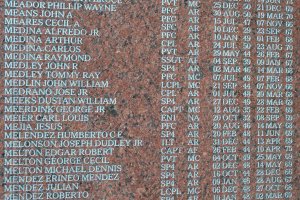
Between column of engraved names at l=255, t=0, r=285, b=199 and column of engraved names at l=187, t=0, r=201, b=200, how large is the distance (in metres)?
0.18

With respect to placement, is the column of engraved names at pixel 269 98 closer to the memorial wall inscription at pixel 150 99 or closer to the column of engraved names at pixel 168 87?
the memorial wall inscription at pixel 150 99

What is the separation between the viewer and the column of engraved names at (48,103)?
1.22 m

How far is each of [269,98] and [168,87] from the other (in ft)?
1.00

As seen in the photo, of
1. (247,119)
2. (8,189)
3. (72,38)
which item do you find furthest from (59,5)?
(247,119)

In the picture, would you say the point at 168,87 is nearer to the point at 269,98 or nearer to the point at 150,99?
the point at 150,99

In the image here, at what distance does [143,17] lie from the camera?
1.30m

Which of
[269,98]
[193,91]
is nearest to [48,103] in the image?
[193,91]

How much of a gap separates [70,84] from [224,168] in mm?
501

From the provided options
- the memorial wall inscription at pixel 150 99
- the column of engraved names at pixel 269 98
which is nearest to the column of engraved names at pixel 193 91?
the memorial wall inscription at pixel 150 99

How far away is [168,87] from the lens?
131 cm

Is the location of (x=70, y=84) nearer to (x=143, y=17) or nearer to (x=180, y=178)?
(x=143, y=17)

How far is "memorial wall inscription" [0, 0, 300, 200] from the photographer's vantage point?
123 cm

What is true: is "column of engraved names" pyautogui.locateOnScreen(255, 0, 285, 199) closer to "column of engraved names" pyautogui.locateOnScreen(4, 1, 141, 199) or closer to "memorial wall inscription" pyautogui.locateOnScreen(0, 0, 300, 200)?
"memorial wall inscription" pyautogui.locateOnScreen(0, 0, 300, 200)

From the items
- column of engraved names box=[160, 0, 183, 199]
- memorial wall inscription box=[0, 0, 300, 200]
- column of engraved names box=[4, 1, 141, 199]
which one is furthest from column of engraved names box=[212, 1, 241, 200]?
column of engraved names box=[4, 1, 141, 199]
